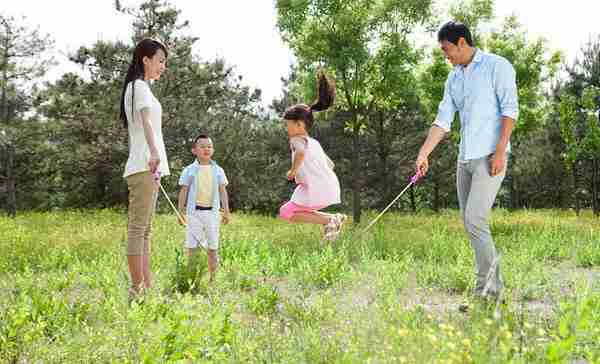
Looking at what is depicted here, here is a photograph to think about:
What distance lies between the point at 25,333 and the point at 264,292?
1881mm

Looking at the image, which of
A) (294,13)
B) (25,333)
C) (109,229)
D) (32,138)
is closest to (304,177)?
(25,333)

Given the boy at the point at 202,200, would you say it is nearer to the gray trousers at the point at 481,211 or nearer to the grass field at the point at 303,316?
the grass field at the point at 303,316

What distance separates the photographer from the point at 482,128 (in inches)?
190

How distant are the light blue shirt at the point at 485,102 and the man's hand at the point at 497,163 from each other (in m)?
0.09

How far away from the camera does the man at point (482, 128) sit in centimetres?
480

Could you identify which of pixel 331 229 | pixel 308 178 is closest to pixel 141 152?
pixel 308 178

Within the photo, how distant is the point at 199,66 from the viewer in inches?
1046

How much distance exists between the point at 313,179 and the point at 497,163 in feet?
5.78

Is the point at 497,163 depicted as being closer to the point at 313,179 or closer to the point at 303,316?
the point at 313,179

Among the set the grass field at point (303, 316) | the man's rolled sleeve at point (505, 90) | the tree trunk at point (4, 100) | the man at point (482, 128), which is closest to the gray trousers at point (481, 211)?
the man at point (482, 128)

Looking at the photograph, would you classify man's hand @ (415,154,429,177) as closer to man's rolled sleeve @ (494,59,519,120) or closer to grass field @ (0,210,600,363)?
man's rolled sleeve @ (494,59,519,120)

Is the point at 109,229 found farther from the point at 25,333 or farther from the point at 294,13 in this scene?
the point at 25,333

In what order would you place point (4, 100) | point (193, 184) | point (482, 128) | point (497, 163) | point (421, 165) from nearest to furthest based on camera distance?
point (497, 163) < point (482, 128) < point (421, 165) < point (193, 184) < point (4, 100)

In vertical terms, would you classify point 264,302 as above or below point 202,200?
below
